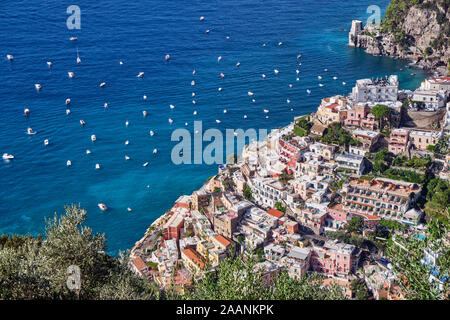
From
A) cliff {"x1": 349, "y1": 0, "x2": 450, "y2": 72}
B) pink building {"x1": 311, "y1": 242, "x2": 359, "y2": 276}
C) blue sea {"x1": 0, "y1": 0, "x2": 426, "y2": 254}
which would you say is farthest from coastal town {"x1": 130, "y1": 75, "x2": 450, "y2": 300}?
cliff {"x1": 349, "y1": 0, "x2": 450, "y2": 72}

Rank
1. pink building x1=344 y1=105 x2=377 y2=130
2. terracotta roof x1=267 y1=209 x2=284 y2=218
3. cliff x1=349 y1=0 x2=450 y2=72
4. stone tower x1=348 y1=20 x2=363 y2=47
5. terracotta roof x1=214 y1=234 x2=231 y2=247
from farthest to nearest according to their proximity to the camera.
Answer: stone tower x1=348 y1=20 x2=363 y2=47
cliff x1=349 y1=0 x2=450 y2=72
pink building x1=344 y1=105 x2=377 y2=130
terracotta roof x1=267 y1=209 x2=284 y2=218
terracotta roof x1=214 y1=234 x2=231 y2=247

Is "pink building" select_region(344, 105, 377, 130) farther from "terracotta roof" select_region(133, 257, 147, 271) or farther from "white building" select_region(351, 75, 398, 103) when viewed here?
"terracotta roof" select_region(133, 257, 147, 271)

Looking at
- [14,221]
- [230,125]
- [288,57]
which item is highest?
[288,57]

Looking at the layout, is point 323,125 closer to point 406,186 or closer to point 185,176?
point 406,186

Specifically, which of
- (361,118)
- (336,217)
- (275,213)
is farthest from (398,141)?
(275,213)

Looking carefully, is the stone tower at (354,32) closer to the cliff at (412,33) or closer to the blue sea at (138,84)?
the cliff at (412,33)

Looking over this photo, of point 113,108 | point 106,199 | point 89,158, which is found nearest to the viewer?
point 106,199
